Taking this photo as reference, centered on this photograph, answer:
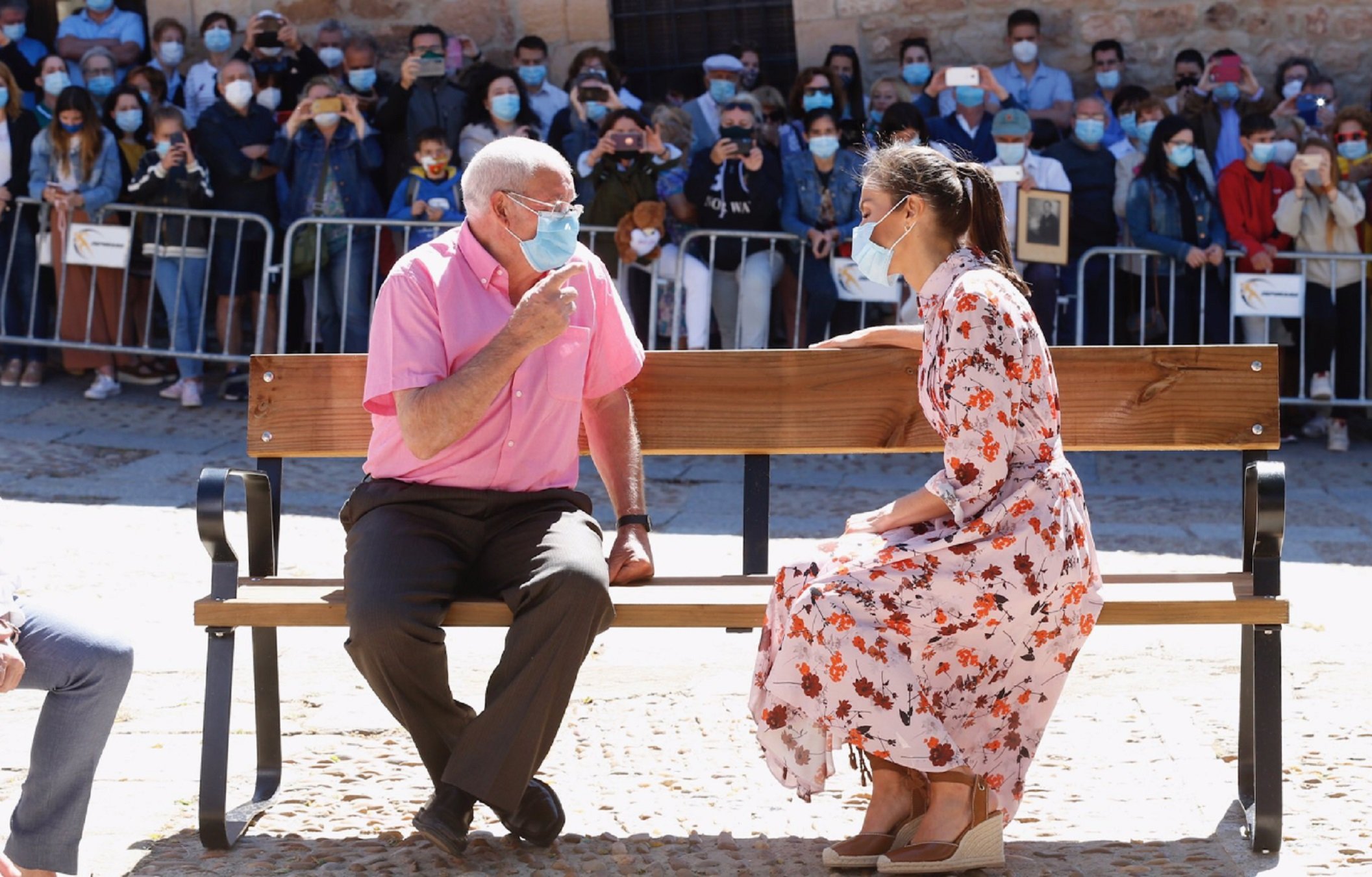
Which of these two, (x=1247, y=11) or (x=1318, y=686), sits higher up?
(x=1247, y=11)

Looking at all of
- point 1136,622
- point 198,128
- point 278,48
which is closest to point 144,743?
point 1136,622

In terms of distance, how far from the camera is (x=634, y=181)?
937 centimetres

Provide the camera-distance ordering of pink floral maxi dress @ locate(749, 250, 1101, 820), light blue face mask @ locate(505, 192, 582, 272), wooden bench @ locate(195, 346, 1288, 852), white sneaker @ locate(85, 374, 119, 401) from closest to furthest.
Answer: pink floral maxi dress @ locate(749, 250, 1101, 820) < light blue face mask @ locate(505, 192, 582, 272) < wooden bench @ locate(195, 346, 1288, 852) < white sneaker @ locate(85, 374, 119, 401)

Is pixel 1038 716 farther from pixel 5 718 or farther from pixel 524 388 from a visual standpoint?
pixel 5 718

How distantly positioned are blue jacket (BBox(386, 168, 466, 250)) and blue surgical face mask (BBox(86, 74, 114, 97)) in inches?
85.0

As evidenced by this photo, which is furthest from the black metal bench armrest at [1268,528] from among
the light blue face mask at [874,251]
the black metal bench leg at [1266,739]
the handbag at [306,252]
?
the handbag at [306,252]

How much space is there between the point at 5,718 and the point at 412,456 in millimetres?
1519

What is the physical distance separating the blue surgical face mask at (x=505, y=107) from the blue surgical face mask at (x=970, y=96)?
247 centimetres

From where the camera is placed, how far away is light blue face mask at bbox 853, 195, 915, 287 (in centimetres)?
386

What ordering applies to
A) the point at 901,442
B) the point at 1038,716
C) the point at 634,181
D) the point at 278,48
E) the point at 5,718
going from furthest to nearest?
the point at 278,48 → the point at 634,181 → the point at 5,718 → the point at 901,442 → the point at 1038,716

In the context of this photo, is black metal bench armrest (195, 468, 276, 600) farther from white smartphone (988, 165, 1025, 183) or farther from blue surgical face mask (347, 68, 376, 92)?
blue surgical face mask (347, 68, 376, 92)

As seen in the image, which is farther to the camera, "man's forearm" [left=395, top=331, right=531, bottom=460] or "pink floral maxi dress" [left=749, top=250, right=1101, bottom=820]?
"man's forearm" [left=395, top=331, right=531, bottom=460]

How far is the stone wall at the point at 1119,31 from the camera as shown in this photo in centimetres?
1092

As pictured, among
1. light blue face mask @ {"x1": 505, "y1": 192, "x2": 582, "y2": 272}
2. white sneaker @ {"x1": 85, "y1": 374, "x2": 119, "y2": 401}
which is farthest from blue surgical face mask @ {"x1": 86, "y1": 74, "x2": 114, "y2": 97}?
light blue face mask @ {"x1": 505, "y1": 192, "x2": 582, "y2": 272}
